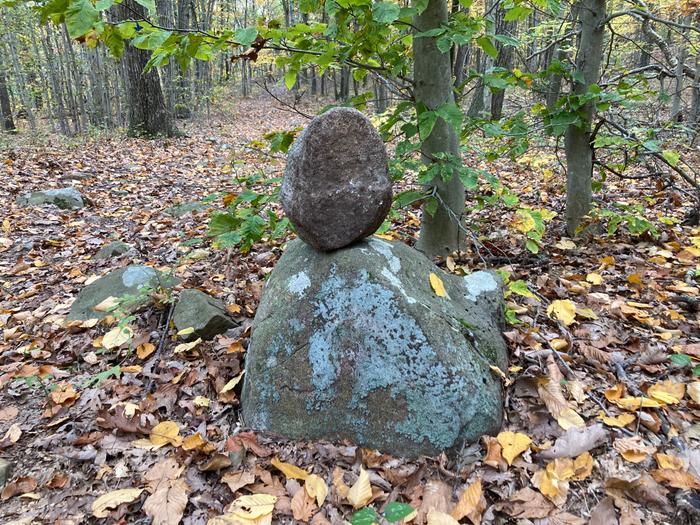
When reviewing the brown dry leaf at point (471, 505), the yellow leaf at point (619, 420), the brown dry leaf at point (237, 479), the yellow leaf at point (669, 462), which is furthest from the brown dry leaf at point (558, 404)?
the brown dry leaf at point (237, 479)

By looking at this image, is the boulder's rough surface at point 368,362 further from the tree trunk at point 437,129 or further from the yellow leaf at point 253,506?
the tree trunk at point 437,129

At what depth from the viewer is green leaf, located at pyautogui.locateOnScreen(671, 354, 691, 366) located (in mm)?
2573

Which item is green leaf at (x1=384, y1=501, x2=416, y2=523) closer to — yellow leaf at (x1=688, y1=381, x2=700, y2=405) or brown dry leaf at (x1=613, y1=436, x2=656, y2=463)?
brown dry leaf at (x1=613, y1=436, x2=656, y2=463)

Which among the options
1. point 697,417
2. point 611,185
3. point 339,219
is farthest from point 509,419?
point 611,185

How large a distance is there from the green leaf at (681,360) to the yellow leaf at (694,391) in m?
0.14

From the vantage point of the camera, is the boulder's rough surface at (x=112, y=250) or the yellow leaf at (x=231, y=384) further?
the boulder's rough surface at (x=112, y=250)

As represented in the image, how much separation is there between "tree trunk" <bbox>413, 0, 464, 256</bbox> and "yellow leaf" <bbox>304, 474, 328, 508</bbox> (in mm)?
2052

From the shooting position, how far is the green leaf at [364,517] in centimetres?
189

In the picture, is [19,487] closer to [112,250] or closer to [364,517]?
[364,517]

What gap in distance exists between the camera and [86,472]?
2.28 m

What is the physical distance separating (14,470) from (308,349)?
1689 millimetres

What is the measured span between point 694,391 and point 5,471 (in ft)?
12.3

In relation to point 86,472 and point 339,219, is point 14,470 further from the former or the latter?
point 339,219

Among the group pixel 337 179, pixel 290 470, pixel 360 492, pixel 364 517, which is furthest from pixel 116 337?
pixel 364 517
